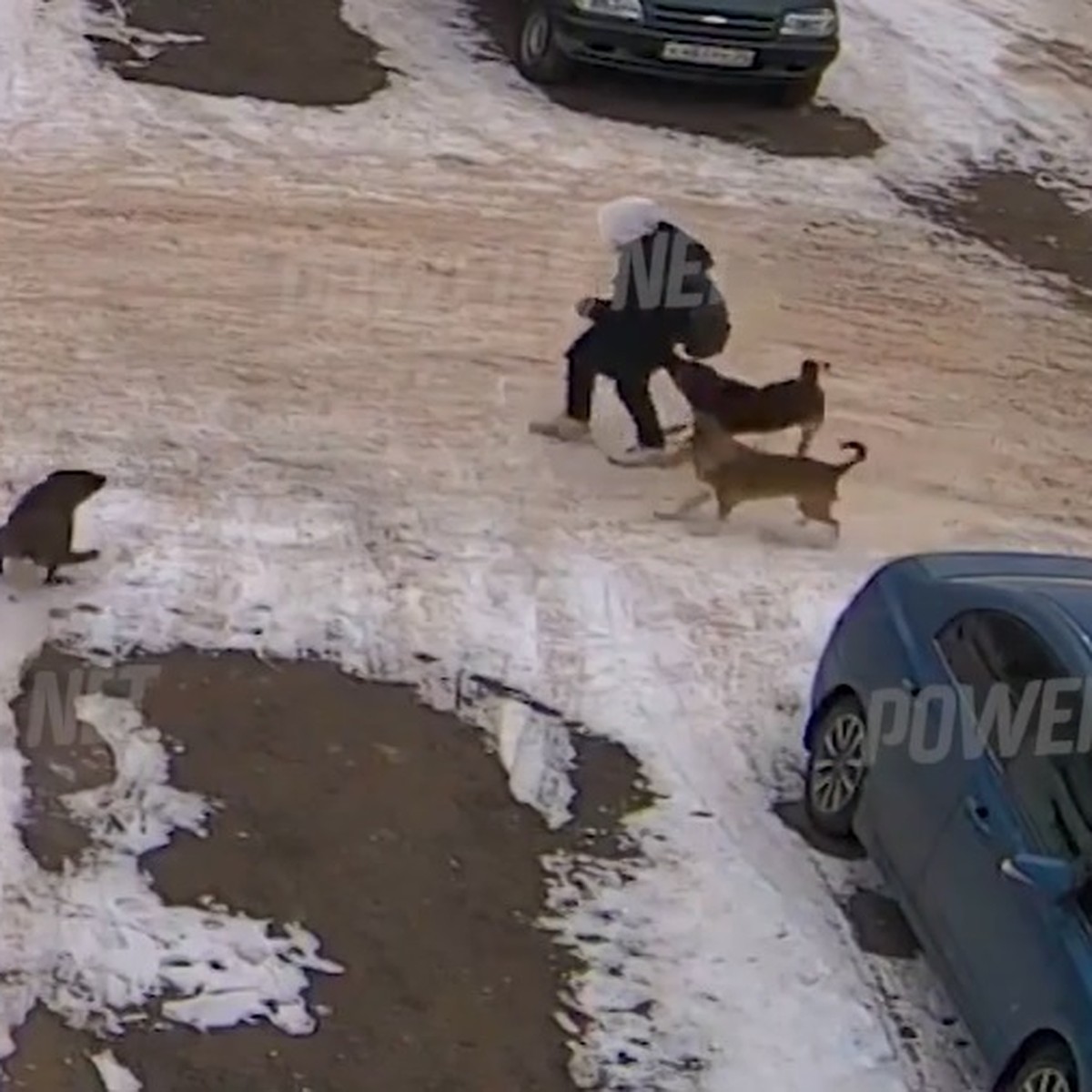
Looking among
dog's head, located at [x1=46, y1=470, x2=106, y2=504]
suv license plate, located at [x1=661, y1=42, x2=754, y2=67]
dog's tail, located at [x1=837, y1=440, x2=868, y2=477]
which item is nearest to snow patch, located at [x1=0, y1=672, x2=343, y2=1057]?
dog's head, located at [x1=46, y1=470, x2=106, y2=504]

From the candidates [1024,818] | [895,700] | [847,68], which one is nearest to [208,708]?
[895,700]

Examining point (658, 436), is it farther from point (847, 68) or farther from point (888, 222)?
point (847, 68)

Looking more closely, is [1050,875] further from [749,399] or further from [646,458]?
[646,458]

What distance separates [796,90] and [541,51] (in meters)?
1.87

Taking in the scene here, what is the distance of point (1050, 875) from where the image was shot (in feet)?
22.4

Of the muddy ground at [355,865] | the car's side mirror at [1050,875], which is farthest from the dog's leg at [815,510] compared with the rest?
the car's side mirror at [1050,875]

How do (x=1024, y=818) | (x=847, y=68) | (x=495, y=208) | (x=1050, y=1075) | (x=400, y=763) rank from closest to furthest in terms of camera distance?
(x=1050, y=1075) < (x=1024, y=818) < (x=400, y=763) < (x=495, y=208) < (x=847, y=68)

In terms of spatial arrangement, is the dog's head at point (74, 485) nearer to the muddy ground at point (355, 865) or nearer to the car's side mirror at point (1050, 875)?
the muddy ground at point (355, 865)

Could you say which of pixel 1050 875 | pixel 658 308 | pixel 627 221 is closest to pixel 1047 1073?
pixel 1050 875

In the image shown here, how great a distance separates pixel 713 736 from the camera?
9.18 metres

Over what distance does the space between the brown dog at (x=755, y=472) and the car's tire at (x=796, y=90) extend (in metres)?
6.14

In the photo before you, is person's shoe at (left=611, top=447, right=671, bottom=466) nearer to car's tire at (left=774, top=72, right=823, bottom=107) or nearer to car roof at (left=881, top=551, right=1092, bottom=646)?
car roof at (left=881, top=551, right=1092, bottom=646)

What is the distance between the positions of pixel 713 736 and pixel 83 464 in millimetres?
3404

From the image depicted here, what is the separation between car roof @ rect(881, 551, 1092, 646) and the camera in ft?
25.9
